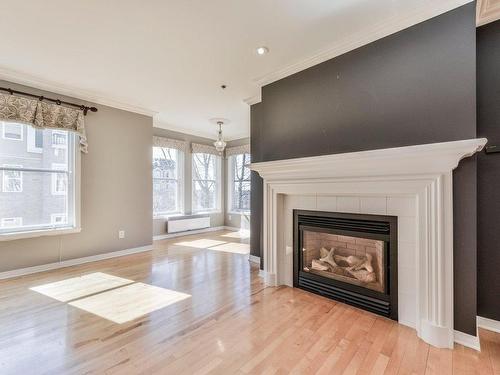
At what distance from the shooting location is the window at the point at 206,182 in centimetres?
634

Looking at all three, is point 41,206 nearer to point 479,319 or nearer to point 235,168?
point 235,168

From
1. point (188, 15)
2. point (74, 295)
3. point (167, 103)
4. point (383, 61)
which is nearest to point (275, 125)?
point (383, 61)

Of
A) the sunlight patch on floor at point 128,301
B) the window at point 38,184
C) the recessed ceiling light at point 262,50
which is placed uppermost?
the recessed ceiling light at point 262,50

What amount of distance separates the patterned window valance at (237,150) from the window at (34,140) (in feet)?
13.3

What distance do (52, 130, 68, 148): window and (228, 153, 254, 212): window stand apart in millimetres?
3897

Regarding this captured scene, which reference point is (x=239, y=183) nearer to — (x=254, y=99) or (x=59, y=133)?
(x=254, y=99)

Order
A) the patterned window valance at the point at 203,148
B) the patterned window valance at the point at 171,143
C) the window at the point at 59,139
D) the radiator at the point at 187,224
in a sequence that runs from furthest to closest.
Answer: the patterned window valance at the point at 203,148
the radiator at the point at 187,224
the patterned window valance at the point at 171,143
the window at the point at 59,139

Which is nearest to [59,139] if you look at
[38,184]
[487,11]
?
[38,184]

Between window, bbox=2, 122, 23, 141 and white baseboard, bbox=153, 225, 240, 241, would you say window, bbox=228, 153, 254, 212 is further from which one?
window, bbox=2, 122, 23, 141

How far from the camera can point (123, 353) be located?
1.70 m

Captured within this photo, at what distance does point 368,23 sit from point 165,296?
3.29 metres

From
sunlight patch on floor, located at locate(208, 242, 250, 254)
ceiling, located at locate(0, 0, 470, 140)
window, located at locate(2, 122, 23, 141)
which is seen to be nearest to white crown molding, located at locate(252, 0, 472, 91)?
ceiling, located at locate(0, 0, 470, 140)

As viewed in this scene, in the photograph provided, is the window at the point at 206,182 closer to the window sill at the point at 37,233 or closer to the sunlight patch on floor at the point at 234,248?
the sunlight patch on floor at the point at 234,248

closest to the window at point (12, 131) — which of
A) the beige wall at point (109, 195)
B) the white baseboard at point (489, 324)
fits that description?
the beige wall at point (109, 195)
